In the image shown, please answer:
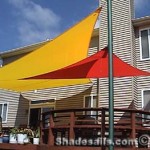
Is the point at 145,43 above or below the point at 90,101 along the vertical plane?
above

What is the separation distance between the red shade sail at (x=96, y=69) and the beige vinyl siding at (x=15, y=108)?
26.1 ft

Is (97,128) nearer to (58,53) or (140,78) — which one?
(58,53)

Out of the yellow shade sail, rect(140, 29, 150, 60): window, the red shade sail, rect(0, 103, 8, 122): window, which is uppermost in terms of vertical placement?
rect(140, 29, 150, 60): window

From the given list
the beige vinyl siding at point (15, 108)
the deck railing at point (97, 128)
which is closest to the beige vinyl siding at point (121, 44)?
the deck railing at point (97, 128)

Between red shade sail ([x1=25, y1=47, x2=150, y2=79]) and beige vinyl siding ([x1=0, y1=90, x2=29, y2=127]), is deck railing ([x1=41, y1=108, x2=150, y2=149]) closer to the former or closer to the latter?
red shade sail ([x1=25, y1=47, x2=150, y2=79])

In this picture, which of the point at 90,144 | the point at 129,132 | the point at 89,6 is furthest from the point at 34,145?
the point at 89,6

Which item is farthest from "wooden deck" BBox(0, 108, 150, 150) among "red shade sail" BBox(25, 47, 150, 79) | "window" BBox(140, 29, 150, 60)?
"window" BBox(140, 29, 150, 60)

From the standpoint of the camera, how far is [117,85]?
47.9 feet

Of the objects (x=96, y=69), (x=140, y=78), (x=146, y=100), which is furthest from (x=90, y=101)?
(x=96, y=69)

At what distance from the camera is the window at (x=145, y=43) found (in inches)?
590

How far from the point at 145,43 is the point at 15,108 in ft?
29.0

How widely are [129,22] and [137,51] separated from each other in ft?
4.78

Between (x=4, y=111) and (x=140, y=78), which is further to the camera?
(x=4, y=111)

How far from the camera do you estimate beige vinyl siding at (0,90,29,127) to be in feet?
61.9
